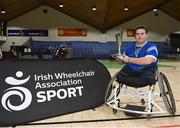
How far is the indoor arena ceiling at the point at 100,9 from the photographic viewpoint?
2117 cm

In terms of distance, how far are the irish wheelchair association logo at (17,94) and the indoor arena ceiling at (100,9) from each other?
16698mm

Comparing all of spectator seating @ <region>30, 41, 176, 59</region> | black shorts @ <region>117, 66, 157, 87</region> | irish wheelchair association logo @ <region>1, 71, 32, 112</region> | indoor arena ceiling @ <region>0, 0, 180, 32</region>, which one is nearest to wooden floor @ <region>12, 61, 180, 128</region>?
irish wheelchair association logo @ <region>1, 71, 32, 112</region>

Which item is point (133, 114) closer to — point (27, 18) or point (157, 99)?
point (157, 99)

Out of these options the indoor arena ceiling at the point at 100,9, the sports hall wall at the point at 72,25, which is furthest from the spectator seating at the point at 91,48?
the indoor arena ceiling at the point at 100,9

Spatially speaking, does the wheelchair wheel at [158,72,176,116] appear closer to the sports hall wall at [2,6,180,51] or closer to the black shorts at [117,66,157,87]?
the black shorts at [117,66,157,87]

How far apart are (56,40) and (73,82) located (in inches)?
884

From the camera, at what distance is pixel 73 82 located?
15.7 ft

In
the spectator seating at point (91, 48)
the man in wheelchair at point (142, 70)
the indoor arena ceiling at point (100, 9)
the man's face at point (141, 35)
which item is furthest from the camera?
the spectator seating at point (91, 48)

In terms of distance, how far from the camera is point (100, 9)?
22.0 metres

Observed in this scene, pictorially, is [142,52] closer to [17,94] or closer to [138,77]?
[138,77]

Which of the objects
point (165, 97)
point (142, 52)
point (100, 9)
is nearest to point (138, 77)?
point (142, 52)

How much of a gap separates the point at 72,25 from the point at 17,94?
901 inches

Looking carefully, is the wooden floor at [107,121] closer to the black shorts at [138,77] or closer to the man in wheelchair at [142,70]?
the man in wheelchair at [142,70]

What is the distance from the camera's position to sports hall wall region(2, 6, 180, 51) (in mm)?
26438
